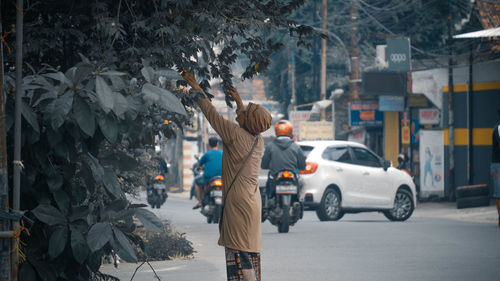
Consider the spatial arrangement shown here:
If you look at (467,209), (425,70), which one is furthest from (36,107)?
(425,70)

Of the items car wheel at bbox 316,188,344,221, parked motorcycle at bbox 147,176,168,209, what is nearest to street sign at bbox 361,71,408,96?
parked motorcycle at bbox 147,176,168,209

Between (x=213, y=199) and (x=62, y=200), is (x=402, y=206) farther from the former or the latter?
(x=62, y=200)

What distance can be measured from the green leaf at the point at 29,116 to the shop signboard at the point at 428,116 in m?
23.6

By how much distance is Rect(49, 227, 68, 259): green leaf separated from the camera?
4390mm

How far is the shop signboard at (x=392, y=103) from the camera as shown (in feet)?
92.7

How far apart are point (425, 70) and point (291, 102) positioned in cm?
1419

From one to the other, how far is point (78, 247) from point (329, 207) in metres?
13.2

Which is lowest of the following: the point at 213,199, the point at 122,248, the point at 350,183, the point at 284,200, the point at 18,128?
the point at 213,199

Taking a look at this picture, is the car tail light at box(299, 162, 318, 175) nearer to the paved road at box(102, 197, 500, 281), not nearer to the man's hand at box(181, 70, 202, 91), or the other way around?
the paved road at box(102, 197, 500, 281)

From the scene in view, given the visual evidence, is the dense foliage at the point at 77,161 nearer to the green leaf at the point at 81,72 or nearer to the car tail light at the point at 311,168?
the green leaf at the point at 81,72

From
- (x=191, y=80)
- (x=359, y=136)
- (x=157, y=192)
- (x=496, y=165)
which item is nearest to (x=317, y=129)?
(x=359, y=136)

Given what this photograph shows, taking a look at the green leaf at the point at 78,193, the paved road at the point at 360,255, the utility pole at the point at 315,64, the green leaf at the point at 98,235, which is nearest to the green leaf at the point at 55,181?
the green leaf at the point at 78,193

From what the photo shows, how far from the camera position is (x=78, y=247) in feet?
14.4

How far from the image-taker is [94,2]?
5.28m
